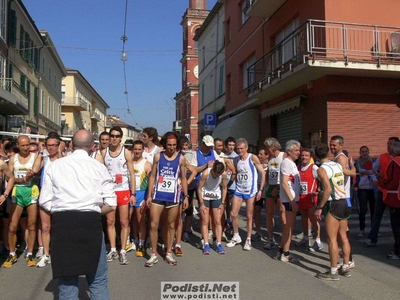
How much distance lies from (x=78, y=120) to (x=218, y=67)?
1312 inches

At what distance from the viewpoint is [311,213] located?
23.1 feet

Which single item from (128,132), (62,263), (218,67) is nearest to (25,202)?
(62,263)

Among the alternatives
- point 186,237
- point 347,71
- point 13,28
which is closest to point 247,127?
point 347,71

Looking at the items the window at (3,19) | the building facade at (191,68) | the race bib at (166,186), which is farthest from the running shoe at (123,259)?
the building facade at (191,68)

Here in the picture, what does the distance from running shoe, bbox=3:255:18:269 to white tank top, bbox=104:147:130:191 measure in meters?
1.85

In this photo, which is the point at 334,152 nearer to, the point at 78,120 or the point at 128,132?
the point at 78,120

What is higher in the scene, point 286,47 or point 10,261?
point 286,47

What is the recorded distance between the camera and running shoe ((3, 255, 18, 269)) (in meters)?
5.91

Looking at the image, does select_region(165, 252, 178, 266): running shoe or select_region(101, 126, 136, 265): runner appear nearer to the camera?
select_region(165, 252, 178, 266): running shoe

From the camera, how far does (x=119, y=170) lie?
640cm

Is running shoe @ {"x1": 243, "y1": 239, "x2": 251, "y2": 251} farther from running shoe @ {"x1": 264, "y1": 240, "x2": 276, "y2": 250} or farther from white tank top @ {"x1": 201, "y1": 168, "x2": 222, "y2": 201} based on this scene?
white tank top @ {"x1": 201, "y1": 168, "x2": 222, "y2": 201}

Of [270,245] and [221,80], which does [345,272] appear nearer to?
[270,245]

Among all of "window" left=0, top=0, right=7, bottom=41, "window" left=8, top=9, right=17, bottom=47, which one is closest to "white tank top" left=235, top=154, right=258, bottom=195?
"window" left=0, top=0, right=7, bottom=41

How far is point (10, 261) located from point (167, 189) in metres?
2.59
